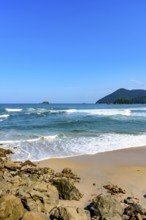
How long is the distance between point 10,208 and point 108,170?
5.52 meters

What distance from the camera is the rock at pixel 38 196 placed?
5496 mm

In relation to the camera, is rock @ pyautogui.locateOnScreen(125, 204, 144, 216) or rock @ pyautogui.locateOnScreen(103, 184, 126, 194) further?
rock @ pyautogui.locateOnScreen(103, 184, 126, 194)

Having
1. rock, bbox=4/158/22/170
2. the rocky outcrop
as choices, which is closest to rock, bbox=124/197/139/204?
the rocky outcrop

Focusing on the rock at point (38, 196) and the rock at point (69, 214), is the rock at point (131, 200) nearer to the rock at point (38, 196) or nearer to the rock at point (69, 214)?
the rock at point (69, 214)

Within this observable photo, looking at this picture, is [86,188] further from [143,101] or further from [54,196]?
[143,101]

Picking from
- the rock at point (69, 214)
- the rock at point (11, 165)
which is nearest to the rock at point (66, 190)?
the rock at point (69, 214)

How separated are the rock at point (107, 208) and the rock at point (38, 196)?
980 mm

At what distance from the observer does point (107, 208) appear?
5.62 meters

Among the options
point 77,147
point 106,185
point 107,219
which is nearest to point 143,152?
point 77,147

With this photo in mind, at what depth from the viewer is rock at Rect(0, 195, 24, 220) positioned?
4.97 meters

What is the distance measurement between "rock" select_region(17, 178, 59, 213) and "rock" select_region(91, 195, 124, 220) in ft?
3.22

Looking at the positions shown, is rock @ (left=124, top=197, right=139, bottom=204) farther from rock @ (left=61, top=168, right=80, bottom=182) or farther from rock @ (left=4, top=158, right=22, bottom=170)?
rock @ (left=4, top=158, right=22, bottom=170)

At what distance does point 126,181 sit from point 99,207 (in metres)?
3.00

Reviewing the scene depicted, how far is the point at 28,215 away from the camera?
4809 mm
